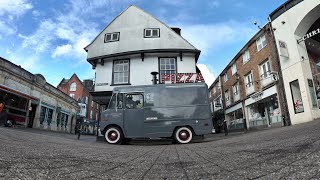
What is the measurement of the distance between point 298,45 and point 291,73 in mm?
2098

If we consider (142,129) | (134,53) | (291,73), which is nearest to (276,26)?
(291,73)

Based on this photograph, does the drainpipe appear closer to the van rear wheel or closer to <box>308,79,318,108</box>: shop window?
<box>308,79,318,108</box>: shop window

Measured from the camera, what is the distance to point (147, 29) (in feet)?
57.0

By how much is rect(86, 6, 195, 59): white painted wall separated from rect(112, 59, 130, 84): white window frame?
0.88 m

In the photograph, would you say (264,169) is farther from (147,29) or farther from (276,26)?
(276,26)

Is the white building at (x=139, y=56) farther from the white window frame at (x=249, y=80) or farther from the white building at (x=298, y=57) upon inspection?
the white window frame at (x=249, y=80)

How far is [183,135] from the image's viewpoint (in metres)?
10.3

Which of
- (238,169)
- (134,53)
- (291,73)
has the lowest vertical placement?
(238,169)

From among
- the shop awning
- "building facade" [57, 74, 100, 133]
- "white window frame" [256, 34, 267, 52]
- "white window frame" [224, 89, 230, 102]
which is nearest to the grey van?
"white window frame" [256, 34, 267, 52]

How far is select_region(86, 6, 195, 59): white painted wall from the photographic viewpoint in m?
16.7

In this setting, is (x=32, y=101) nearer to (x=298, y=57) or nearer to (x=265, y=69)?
(x=265, y=69)

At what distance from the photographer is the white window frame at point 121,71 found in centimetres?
1645

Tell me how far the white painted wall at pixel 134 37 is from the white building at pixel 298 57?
24.4 ft

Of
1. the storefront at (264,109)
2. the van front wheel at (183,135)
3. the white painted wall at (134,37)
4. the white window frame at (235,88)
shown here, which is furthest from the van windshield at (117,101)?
the white window frame at (235,88)
